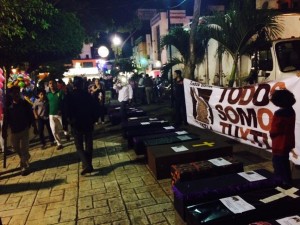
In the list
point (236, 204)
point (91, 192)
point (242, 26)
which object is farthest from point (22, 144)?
point (242, 26)

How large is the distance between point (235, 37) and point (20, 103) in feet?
19.8

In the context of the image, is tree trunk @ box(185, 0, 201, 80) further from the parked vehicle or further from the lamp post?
the lamp post

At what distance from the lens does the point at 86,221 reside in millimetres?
4320

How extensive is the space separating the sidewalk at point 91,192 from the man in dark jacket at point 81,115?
44cm

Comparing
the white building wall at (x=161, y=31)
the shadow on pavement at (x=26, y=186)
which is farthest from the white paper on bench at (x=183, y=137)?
the white building wall at (x=161, y=31)

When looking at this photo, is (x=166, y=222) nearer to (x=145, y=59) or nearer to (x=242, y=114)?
(x=242, y=114)

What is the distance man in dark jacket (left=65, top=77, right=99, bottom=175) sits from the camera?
6250 mm

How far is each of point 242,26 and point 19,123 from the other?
6317 mm

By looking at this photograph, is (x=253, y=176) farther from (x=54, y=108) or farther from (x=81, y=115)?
(x=54, y=108)

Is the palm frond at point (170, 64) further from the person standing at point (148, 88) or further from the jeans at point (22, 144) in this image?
the jeans at point (22, 144)

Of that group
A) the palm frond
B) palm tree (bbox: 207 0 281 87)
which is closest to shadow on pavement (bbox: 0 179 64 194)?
palm tree (bbox: 207 0 281 87)

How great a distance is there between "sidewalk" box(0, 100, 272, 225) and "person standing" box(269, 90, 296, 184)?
5.55 feet

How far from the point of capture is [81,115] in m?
6.24

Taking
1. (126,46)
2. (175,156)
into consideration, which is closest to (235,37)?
(175,156)
